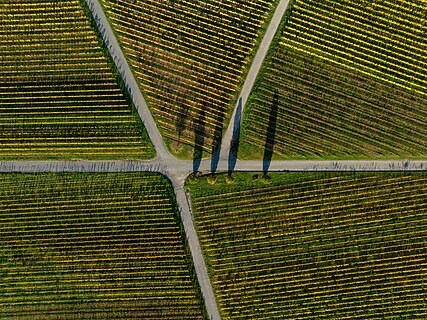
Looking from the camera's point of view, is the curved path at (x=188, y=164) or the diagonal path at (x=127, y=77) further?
the diagonal path at (x=127, y=77)

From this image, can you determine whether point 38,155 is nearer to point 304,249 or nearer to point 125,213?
point 125,213

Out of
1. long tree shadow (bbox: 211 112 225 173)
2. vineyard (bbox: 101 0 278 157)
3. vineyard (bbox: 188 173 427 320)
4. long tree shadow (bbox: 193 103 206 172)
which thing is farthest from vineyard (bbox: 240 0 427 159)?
long tree shadow (bbox: 193 103 206 172)

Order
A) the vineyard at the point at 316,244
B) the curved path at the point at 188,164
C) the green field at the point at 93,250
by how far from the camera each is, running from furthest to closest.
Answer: the green field at the point at 93,250, the curved path at the point at 188,164, the vineyard at the point at 316,244

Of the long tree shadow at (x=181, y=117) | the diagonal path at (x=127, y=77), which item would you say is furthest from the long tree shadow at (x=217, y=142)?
the diagonal path at (x=127, y=77)

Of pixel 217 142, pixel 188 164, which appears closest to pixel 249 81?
pixel 217 142

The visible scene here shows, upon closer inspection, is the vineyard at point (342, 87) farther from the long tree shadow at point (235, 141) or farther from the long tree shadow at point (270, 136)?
the long tree shadow at point (235, 141)

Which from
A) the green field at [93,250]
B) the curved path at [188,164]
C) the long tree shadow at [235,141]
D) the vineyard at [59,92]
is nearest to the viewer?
the curved path at [188,164]
